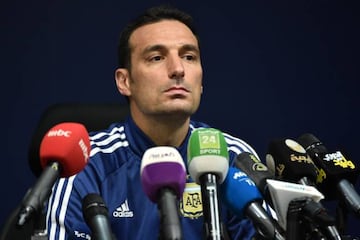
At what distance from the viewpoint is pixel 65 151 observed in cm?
104

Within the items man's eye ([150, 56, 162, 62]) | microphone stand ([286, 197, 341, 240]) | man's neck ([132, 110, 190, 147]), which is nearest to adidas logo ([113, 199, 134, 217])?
man's neck ([132, 110, 190, 147])

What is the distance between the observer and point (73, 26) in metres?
2.99

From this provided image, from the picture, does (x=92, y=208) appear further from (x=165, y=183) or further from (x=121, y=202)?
(x=121, y=202)

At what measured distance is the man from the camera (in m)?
1.67

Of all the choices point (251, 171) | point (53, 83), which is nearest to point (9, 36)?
point (53, 83)

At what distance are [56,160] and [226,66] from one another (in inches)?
82.2

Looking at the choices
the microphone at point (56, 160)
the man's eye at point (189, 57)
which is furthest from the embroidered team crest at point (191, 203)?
the microphone at point (56, 160)

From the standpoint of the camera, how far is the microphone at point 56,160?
929 millimetres

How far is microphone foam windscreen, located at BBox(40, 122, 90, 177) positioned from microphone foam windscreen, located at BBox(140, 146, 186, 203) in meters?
0.12

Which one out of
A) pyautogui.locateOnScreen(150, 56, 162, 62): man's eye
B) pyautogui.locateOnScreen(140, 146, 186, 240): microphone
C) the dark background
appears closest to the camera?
pyautogui.locateOnScreen(140, 146, 186, 240): microphone

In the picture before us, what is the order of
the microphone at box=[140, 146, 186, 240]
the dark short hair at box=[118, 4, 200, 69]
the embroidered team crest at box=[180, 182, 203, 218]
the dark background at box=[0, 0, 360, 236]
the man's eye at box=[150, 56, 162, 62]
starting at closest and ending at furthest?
the microphone at box=[140, 146, 186, 240] < the embroidered team crest at box=[180, 182, 203, 218] < the man's eye at box=[150, 56, 162, 62] < the dark short hair at box=[118, 4, 200, 69] < the dark background at box=[0, 0, 360, 236]

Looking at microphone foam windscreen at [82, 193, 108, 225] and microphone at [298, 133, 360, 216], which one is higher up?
microphone at [298, 133, 360, 216]

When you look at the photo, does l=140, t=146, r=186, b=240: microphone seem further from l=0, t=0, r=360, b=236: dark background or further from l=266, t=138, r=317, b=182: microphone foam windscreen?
l=0, t=0, r=360, b=236: dark background

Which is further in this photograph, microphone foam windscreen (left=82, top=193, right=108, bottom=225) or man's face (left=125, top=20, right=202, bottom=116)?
man's face (left=125, top=20, right=202, bottom=116)
